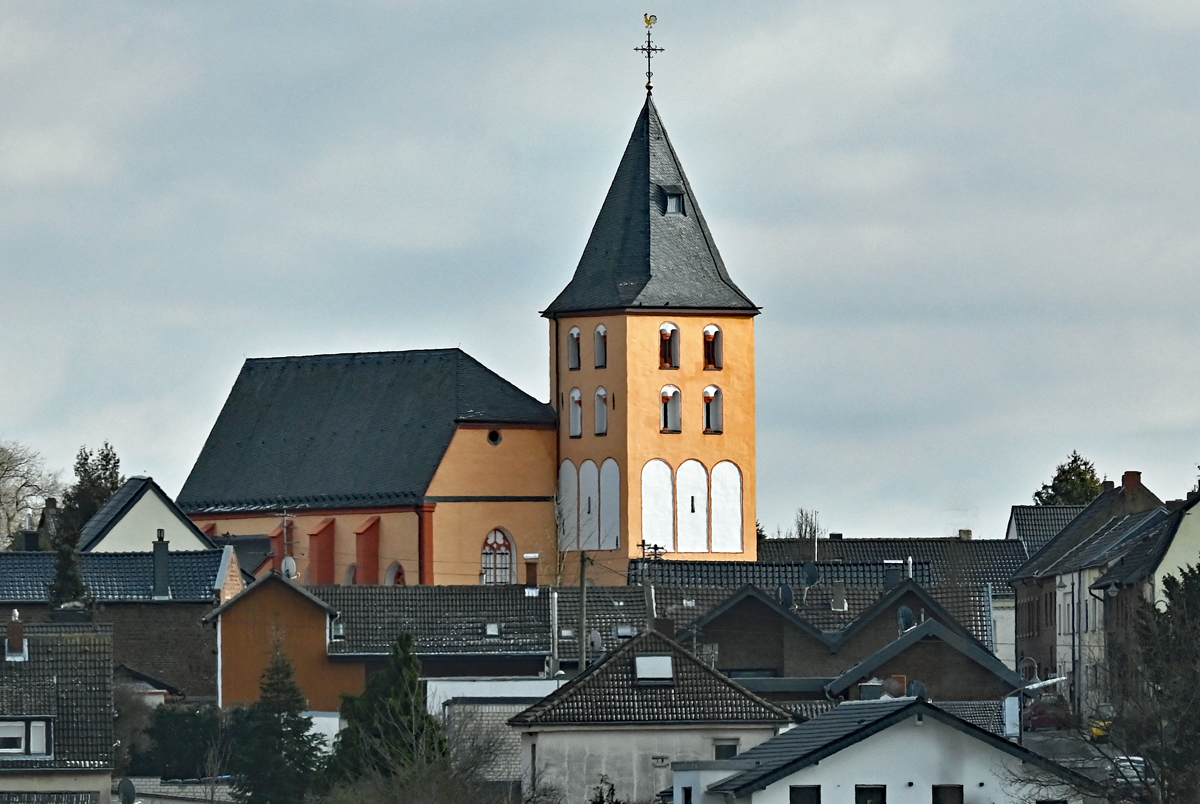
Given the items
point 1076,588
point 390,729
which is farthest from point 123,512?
point 390,729

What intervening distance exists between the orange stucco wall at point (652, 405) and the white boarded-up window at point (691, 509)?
12.8 inches

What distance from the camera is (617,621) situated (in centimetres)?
6931

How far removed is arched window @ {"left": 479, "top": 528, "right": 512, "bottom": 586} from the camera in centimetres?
8688

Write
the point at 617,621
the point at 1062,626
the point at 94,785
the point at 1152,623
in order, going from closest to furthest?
the point at 94,785 < the point at 1152,623 < the point at 617,621 < the point at 1062,626

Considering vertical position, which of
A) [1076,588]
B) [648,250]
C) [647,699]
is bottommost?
[647,699]

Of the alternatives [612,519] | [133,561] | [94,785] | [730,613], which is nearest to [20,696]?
[94,785]

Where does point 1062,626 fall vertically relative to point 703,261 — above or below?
below

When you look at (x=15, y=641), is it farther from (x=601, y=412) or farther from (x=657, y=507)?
(x=601, y=412)

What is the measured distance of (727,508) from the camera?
8719 cm

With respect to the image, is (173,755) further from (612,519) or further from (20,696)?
(612,519)

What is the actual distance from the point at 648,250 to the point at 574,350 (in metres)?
3.16

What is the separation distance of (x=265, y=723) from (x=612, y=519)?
2897cm

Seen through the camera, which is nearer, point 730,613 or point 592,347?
point 730,613

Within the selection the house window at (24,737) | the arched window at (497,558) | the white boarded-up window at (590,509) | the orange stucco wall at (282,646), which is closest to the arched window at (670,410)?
the white boarded-up window at (590,509)
